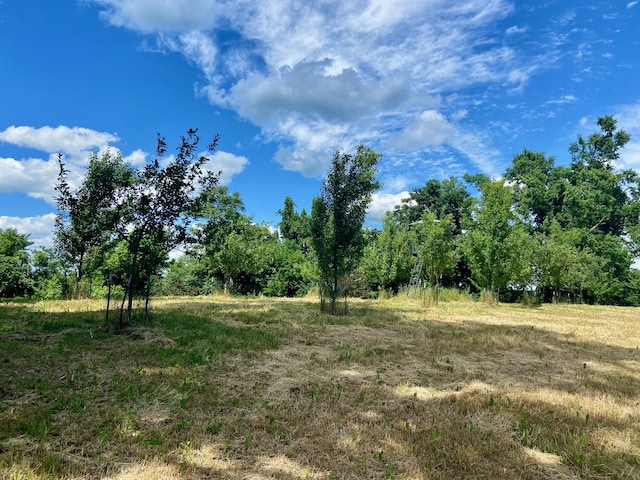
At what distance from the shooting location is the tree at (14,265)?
18.4m

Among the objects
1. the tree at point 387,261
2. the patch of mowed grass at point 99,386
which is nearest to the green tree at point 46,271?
the patch of mowed grass at point 99,386

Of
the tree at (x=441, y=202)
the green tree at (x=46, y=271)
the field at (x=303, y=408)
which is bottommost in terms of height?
the field at (x=303, y=408)

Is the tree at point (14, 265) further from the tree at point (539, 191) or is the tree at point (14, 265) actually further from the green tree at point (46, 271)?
the tree at point (539, 191)

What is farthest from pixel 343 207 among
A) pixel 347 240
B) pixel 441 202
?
pixel 441 202

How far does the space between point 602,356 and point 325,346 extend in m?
5.40

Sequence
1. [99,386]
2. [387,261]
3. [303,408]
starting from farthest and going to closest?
[387,261] → [99,386] → [303,408]

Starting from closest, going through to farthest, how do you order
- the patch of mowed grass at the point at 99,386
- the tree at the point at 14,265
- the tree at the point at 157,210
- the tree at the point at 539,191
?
the patch of mowed grass at the point at 99,386 < the tree at the point at 157,210 < the tree at the point at 14,265 < the tree at the point at 539,191

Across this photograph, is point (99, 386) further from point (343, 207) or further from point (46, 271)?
point (46, 271)

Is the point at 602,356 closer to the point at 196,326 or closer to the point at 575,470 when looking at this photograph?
the point at 575,470

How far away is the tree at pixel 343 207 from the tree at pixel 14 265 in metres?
17.0

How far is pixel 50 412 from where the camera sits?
11.6 feet

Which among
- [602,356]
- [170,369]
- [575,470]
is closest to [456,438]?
[575,470]

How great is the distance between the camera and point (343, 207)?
39.3 ft

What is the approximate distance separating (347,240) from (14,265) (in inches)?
725
